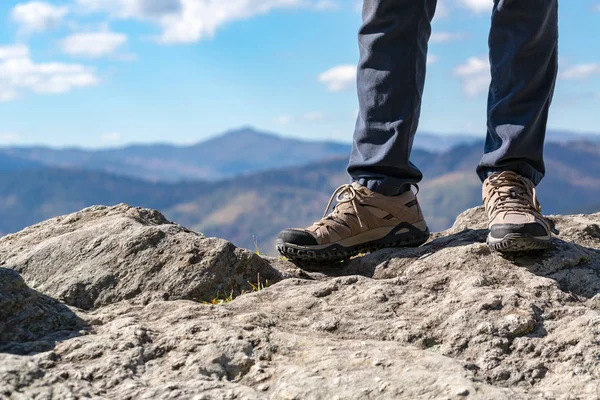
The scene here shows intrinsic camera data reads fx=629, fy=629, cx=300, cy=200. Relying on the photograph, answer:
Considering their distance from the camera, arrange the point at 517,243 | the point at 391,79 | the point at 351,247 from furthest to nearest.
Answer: the point at 351,247 < the point at 391,79 < the point at 517,243

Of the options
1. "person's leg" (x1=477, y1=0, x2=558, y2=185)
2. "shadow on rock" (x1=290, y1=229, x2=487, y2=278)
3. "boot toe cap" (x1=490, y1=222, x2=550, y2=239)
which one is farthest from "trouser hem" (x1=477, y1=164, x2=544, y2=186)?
"boot toe cap" (x1=490, y1=222, x2=550, y2=239)

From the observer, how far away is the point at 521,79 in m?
4.27

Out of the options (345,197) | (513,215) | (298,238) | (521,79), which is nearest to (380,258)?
(345,197)

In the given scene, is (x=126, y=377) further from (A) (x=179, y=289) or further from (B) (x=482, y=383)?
(B) (x=482, y=383)

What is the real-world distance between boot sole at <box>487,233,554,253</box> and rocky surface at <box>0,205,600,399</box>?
0.12 meters

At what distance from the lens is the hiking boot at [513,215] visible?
3.82 m

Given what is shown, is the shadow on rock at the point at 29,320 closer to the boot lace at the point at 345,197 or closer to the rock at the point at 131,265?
the rock at the point at 131,265

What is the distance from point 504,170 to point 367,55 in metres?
1.24

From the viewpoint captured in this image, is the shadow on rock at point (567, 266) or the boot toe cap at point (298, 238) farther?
the boot toe cap at point (298, 238)

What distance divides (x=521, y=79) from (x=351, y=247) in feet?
5.35

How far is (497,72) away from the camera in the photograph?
4.34 metres

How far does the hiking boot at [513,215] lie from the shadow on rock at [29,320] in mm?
2458

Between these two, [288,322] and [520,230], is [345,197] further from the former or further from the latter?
[288,322]

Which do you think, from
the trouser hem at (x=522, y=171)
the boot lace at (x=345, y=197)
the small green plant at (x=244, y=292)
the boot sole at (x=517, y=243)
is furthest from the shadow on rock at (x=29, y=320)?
the trouser hem at (x=522, y=171)
